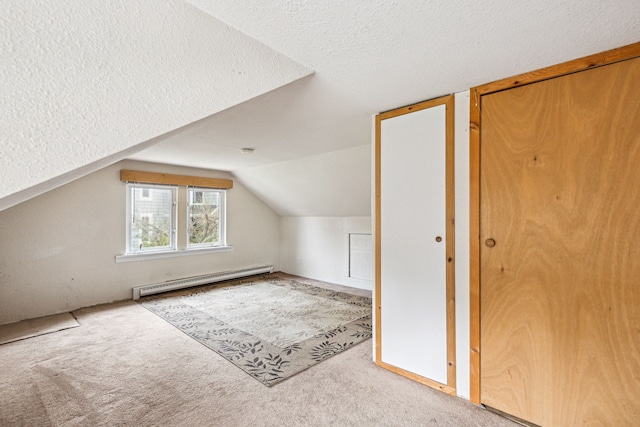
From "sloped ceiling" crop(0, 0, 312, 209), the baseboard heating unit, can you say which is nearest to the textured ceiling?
"sloped ceiling" crop(0, 0, 312, 209)

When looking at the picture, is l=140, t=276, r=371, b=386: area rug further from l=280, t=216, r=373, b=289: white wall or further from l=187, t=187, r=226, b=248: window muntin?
l=187, t=187, r=226, b=248: window muntin

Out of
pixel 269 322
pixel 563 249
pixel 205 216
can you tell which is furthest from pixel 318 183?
pixel 563 249

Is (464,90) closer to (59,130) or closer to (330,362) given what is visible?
(59,130)

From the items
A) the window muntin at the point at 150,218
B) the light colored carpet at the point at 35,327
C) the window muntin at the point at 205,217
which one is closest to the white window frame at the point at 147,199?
the window muntin at the point at 150,218

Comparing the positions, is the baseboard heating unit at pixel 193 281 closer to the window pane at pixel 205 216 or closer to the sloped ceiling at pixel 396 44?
the window pane at pixel 205 216

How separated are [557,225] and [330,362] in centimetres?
178

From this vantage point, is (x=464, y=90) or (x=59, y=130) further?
(x=464, y=90)

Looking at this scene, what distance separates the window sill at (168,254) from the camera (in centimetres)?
386

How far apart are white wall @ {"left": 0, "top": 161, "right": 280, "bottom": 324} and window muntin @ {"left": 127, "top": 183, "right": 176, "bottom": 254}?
5.0 inches

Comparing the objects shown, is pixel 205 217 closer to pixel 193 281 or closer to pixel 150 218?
pixel 150 218

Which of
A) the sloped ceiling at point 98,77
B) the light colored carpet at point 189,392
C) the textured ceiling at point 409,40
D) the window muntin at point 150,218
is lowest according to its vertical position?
the light colored carpet at point 189,392

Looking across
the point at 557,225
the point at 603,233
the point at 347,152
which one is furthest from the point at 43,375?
the point at 603,233

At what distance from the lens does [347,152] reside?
3268 mm

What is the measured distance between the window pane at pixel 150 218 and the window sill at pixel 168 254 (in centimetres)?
13
